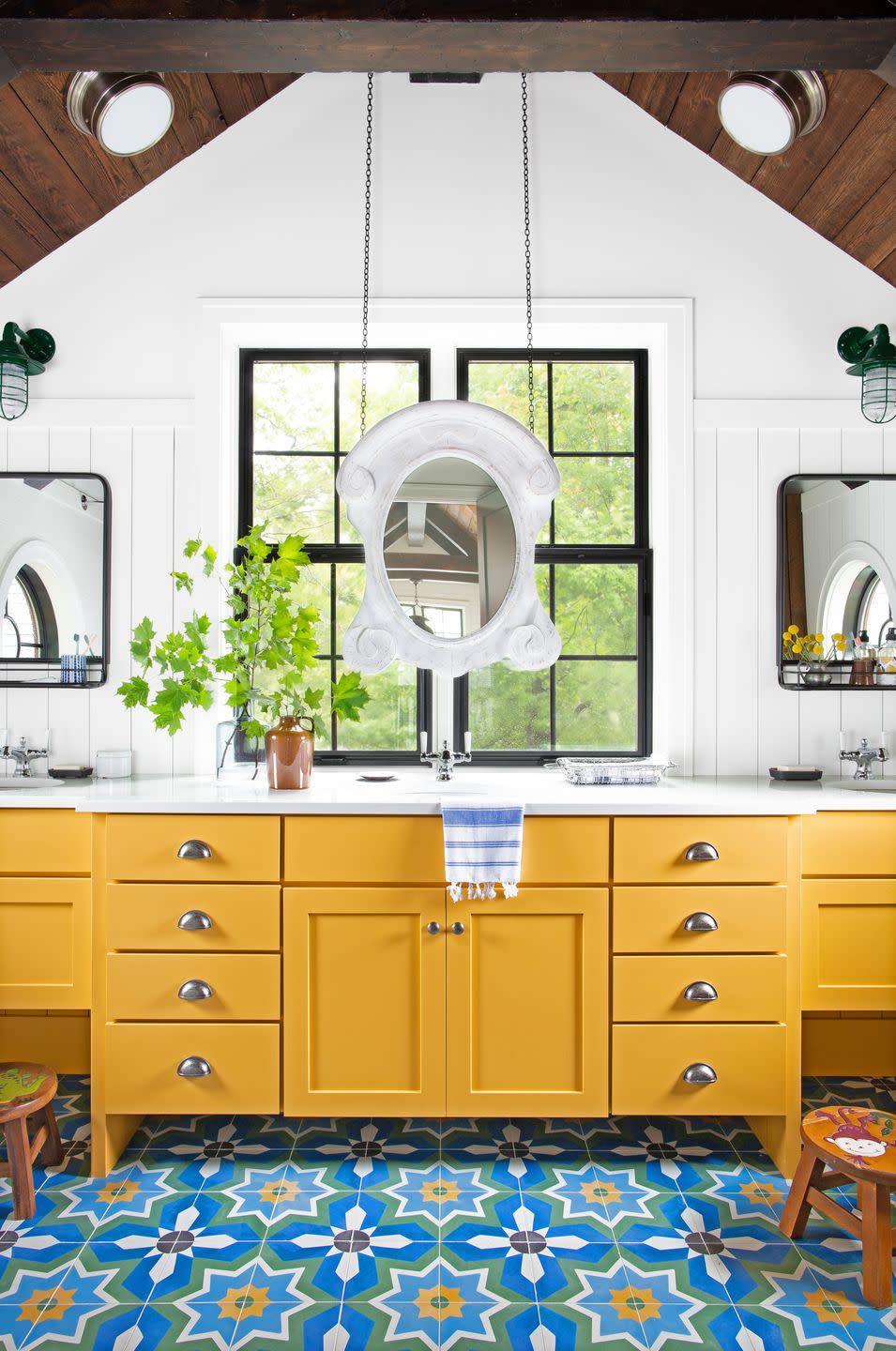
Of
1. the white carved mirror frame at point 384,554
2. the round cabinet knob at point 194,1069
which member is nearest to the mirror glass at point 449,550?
the white carved mirror frame at point 384,554

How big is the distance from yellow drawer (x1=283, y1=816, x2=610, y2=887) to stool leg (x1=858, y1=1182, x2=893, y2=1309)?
0.86 metres

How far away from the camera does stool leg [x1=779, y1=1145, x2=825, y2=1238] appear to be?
1.95m

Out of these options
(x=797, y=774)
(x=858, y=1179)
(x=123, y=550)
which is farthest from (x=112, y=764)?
(x=858, y=1179)

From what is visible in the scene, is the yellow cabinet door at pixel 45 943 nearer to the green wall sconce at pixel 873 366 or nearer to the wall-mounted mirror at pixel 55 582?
the wall-mounted mirror at pixel 55 582

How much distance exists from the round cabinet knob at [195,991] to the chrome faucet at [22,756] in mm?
1017

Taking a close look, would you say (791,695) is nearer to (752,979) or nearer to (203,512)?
(752,979)

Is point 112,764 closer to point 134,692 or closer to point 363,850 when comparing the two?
point 134,692

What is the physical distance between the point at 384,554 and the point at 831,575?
1.47 m

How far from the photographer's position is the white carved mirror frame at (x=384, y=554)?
9.21ft

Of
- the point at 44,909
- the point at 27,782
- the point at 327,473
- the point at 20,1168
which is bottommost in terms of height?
the point at 20,1168

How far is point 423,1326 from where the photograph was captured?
1.72 meters

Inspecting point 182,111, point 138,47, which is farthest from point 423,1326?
point 182,111

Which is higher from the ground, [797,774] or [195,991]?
[797,774]

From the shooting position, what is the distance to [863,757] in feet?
9.18
